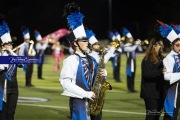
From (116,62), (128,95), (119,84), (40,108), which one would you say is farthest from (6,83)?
(116,62)

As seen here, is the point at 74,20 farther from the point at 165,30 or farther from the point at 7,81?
the point at 7,81

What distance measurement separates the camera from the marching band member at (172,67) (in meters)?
8.59

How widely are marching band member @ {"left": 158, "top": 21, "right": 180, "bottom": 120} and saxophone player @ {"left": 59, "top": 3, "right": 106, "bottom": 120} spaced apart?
1.78 meters

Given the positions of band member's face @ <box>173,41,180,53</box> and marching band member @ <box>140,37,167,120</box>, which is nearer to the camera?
band member's face @ <box>173,41,180,53</box>

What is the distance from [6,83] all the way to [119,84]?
11.7 metres

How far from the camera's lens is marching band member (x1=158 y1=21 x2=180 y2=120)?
8.59 meters

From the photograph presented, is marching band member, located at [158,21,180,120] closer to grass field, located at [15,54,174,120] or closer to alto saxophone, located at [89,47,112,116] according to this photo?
alto saxophone, located at [89,47,112,116]

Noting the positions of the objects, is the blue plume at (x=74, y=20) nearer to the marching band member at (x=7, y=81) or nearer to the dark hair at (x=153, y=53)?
the dark hair at (x=153, y=53)

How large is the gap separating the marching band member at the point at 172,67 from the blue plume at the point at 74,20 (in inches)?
79.3

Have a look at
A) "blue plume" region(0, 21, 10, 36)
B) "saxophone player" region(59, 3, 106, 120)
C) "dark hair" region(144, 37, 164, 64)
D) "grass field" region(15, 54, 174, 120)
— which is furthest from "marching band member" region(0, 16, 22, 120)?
"saxophone player" region(59, 3, 106, 120)

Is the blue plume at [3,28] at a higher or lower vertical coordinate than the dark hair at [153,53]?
higher

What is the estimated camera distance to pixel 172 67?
8.55 metres

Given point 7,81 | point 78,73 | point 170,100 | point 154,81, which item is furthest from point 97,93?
point 7,81

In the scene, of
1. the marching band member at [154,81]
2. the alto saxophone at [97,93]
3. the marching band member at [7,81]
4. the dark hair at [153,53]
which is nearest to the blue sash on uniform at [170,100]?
the marching band member at [154,81]
